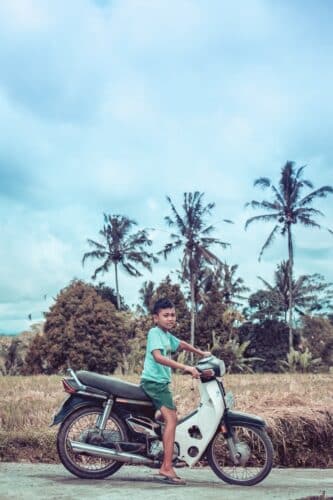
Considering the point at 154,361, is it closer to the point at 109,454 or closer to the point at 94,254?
the point at 109,454

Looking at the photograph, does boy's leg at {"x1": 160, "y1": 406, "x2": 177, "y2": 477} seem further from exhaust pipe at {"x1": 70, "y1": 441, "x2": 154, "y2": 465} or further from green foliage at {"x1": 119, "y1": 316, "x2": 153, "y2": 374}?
green foliage at {"x1": 119, "y1": 316, "x2": 153, "y2": 374}

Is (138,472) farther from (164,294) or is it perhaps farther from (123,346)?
(164,294)

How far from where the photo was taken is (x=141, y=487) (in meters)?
6.63

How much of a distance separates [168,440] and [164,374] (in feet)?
2.01

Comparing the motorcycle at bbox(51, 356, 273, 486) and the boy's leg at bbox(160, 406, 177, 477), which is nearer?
the boy's leg at bbox(160, 406, 177, 477)

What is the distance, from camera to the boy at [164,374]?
6.98 meters

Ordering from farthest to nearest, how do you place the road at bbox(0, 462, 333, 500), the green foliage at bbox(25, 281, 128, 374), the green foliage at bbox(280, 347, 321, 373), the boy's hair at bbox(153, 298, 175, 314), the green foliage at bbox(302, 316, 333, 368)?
1. the green foliage at bbox(302, 316, 333, 368)
2. the green foliage at bbox(25, 281, 128, 374)
3. the green foliage at bbox(280, 347, 321, 373)
4. the boy's hair at bbox(153, 298, 175, 314)
5. the road at bbox(0, 462, 333, 500)

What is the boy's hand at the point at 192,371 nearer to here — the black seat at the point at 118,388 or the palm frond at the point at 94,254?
the black seat at the point at 118,388

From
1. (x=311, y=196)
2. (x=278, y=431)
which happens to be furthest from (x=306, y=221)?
(x=278, y=431)

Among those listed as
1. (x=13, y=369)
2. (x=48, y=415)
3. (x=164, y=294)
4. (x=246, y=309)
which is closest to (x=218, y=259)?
(x=164, y=294)

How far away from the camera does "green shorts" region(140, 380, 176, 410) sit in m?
7.06

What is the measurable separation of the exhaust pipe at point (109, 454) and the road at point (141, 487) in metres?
0.18

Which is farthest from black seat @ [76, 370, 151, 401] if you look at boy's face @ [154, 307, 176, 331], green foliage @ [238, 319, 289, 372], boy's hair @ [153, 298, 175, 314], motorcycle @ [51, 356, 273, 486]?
green foliage @ [238, 319, 289, 372]

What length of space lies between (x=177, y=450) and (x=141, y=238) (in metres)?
56.8
